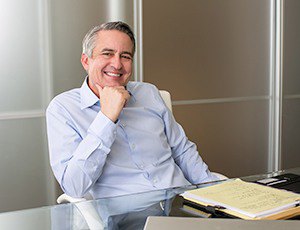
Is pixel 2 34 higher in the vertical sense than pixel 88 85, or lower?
higher

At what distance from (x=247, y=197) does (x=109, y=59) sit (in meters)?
0.93

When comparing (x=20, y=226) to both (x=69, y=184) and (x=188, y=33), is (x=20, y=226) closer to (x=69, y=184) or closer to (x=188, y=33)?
(x=69, y=184)

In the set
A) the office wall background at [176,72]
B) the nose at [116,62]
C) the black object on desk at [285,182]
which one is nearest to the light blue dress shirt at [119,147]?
the nose at [116,62]

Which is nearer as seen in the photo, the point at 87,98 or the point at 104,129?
the point at 104,129

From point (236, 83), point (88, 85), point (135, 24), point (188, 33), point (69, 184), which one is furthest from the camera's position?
point (236, 83)

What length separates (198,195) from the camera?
149 cm

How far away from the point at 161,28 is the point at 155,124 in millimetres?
1269

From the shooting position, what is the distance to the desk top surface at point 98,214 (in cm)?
131

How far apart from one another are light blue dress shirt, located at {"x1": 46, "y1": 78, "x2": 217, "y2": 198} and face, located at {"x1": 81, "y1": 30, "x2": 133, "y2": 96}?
0.09 m

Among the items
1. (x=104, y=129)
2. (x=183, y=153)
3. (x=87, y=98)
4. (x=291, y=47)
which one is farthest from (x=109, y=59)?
(x=291, y=47)

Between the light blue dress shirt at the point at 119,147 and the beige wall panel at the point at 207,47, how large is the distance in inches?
40.7

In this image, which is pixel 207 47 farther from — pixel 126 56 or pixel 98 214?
pixel 98 214

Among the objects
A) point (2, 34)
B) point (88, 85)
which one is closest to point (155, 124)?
point (88, 85)

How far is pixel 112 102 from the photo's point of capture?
191cm
